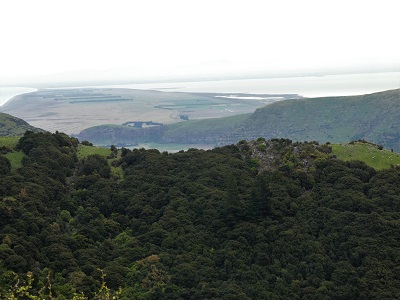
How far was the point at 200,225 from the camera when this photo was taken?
5259cm

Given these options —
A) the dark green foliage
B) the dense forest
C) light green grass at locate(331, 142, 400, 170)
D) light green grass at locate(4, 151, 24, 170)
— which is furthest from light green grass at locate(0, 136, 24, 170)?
light green grass at locate(331, 142, 400, 170)

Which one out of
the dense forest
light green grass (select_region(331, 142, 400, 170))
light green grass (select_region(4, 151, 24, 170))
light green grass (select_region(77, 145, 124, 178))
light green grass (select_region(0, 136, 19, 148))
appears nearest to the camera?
the dense forest

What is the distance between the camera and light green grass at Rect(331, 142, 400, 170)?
6359cm

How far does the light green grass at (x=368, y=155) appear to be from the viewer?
63594 mm

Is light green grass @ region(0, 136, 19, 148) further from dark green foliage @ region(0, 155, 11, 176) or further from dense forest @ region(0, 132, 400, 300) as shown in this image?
dark green foliage @ region(0, 155, 11, 176)

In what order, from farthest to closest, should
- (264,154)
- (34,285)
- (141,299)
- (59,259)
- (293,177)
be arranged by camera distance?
(264,154)
(293,177)
(59,259)
(141,299)
(34,285)

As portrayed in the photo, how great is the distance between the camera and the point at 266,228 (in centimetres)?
5088

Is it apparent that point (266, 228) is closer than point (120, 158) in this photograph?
Yes

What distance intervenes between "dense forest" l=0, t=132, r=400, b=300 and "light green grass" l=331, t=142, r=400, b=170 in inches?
108

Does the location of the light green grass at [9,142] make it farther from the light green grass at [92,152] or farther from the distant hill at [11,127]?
the distant hill at [11,127]

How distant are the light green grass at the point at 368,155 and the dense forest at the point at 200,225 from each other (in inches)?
108

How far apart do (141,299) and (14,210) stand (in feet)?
63.0

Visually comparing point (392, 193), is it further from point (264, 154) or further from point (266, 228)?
point (264, 154)

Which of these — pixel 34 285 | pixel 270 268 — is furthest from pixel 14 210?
pixel 270 268
